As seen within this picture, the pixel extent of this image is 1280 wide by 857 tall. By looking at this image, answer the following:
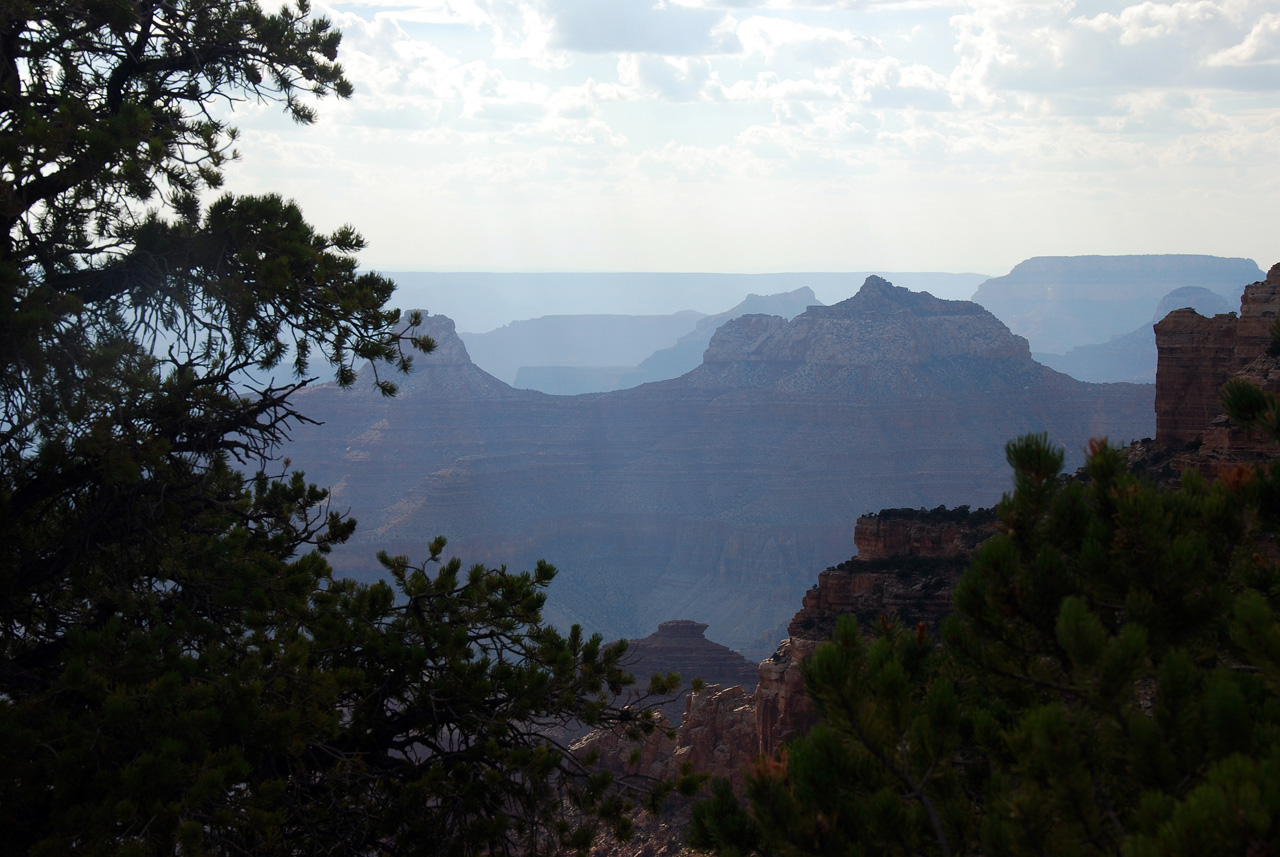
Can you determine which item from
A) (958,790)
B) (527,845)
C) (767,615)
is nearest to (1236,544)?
(958,790)

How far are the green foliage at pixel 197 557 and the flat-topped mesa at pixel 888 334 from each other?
120 meters

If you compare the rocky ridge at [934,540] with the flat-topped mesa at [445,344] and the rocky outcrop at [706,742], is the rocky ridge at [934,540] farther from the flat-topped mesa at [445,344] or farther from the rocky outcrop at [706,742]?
the flat-topped mesa at [445,344]

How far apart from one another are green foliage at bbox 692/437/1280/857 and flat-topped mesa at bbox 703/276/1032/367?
122 metres

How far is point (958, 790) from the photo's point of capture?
673cm

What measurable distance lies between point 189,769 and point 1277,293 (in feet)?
107

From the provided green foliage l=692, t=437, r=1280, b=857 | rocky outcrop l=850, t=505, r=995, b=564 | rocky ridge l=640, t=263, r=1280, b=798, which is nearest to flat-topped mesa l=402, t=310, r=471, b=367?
rocky outcrop l=850, t=505, r=995, b=564

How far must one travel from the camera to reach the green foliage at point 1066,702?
560 centimetres

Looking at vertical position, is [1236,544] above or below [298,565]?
above

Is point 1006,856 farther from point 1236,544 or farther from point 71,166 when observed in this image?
point 71,166

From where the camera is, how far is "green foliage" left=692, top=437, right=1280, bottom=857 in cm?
560

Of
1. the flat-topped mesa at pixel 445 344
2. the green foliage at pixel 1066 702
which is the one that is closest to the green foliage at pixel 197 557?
the green foliage at pixel 1066 702

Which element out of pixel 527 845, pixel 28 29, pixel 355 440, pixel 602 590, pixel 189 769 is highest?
pixel 28 29

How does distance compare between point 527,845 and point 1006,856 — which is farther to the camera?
point 527,845

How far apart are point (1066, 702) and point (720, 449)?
4832 inches
